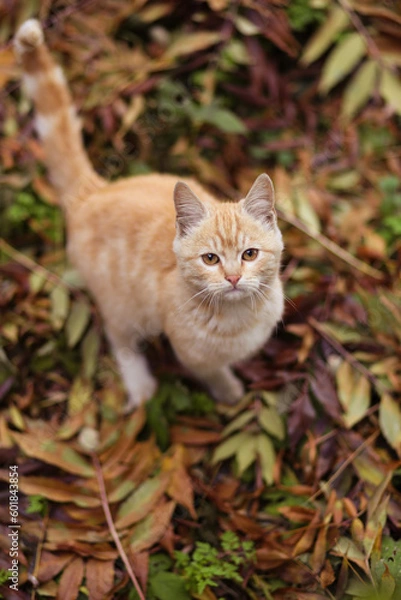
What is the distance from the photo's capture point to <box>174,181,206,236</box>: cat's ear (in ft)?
6.12

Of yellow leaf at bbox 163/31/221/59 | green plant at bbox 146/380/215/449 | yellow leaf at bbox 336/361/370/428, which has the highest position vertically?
yellow leaf at bbox 163/31/221/59

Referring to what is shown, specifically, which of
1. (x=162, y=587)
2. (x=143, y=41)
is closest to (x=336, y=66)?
(x=143, y=41)

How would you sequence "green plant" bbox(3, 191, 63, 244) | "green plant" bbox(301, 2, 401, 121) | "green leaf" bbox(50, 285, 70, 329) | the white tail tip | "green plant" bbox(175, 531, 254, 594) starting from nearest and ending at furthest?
"green plant" bbox(175, 531, 254, 594)
the white tail tip
"green leaf" bbox(50, 285, 70, 329)
"green plant" bbox(3, 191, 63, 244)
"green plant" bbox(301, 2, 401, 121)

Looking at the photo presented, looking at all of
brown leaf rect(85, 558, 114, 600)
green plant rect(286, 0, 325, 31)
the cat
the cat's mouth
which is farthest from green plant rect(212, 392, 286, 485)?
green plant rect(286, 0, 325, 31)

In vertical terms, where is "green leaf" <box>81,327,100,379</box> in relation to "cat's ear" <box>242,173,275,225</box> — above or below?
below

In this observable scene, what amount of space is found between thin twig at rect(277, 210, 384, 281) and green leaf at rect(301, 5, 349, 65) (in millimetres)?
1134

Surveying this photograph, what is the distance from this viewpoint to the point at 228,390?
8.48 feet

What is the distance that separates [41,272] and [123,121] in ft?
3.56

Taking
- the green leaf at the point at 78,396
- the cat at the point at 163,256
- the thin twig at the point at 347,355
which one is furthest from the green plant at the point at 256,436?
the green leaf at the point at 78,396

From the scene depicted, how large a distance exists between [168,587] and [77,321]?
57.4 inches

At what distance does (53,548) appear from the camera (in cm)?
220

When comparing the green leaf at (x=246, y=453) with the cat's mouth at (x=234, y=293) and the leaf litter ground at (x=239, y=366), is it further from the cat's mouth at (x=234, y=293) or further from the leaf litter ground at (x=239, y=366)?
the cat's mouth at (x=234, y=293)

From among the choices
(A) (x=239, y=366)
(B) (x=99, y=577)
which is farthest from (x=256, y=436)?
(B) (x=99, y=577)

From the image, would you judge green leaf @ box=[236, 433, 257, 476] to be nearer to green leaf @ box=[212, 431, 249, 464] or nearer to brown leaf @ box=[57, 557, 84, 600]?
green leaf @ box=[212, 431, 249, 464]
